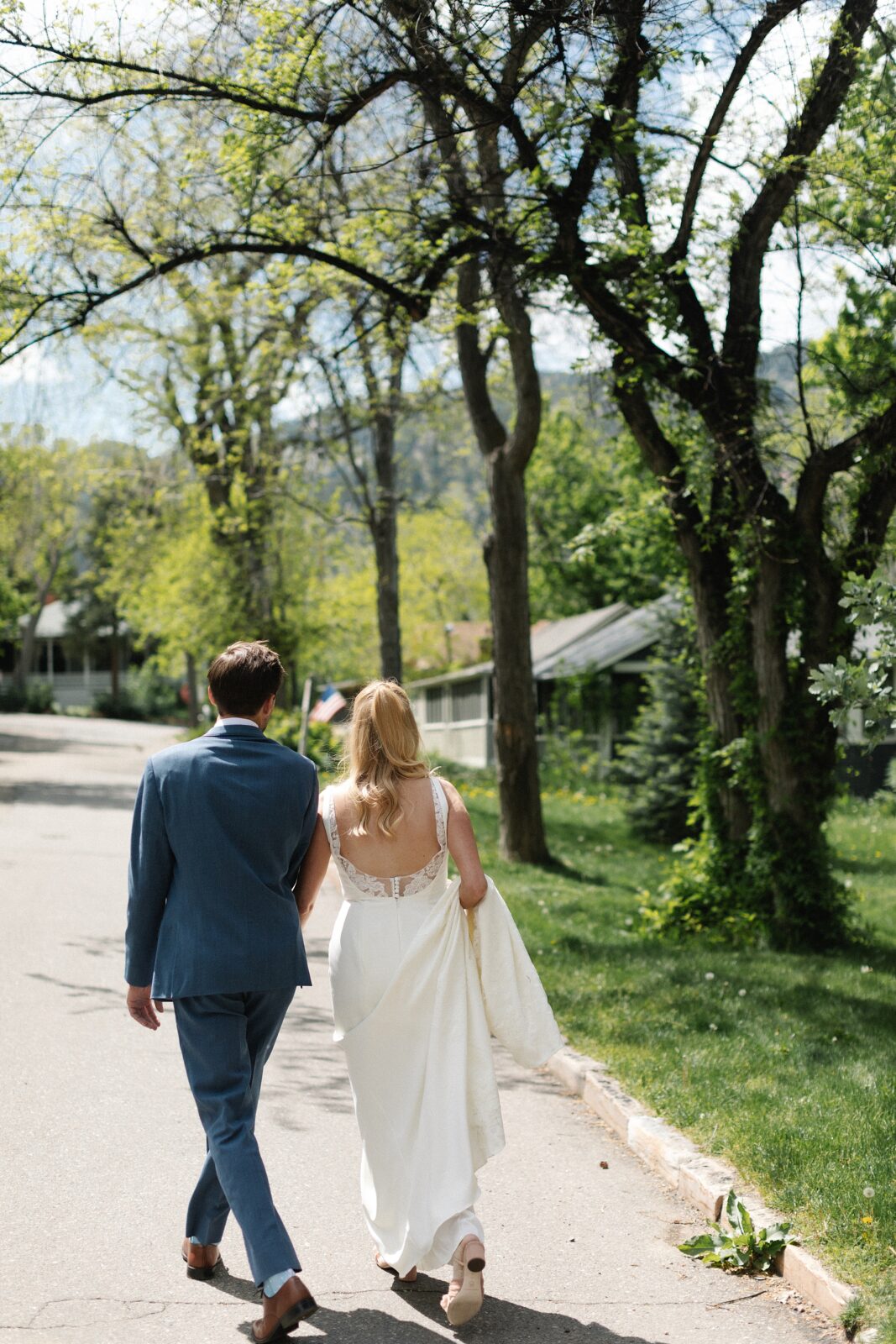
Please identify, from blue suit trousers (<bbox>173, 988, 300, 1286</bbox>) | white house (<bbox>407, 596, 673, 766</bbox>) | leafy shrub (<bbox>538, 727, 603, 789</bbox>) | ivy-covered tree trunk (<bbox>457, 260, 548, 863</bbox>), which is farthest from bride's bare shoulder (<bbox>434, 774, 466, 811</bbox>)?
leafy shrub (<bbox>538, 727, 603, 789</bbox>)

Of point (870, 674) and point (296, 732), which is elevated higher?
point (870, 674)

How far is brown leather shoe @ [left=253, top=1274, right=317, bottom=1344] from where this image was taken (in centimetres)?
373

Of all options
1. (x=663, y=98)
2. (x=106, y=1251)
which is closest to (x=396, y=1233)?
(x=106, y=1251)

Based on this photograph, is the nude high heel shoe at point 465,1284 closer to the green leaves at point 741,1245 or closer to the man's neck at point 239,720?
the green leaves at point 741,1245

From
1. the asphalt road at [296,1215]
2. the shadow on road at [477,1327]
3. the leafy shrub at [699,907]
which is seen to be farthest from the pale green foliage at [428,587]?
the shadow on road at [477,1327]

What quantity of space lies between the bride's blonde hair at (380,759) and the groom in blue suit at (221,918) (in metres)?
0.27

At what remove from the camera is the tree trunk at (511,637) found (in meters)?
14.9

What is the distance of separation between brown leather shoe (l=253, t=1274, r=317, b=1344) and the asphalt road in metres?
0.18

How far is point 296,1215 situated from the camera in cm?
498

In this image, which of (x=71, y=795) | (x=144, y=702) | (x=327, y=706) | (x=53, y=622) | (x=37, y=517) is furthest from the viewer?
(x=53, y=622)

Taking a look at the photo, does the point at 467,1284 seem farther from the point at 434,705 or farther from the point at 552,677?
the point at 434,705

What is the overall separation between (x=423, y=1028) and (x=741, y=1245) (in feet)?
4.67

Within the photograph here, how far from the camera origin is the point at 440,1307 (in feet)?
13.9

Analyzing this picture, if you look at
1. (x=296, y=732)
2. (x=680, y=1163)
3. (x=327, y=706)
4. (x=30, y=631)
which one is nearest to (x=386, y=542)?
(x=327, y=706)
